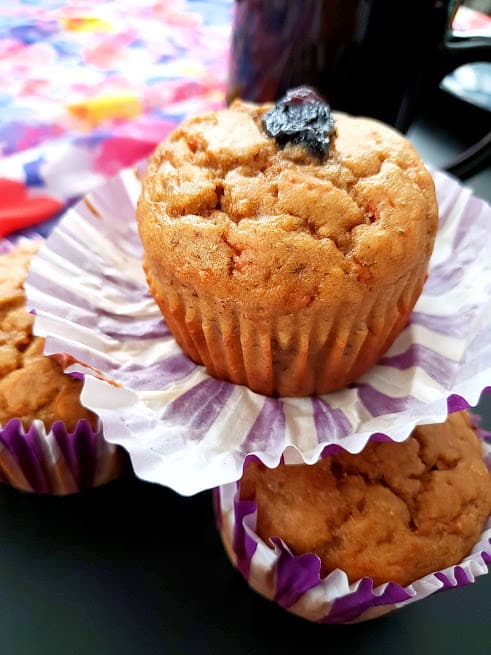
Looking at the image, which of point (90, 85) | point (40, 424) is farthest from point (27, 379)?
point (90, 85)

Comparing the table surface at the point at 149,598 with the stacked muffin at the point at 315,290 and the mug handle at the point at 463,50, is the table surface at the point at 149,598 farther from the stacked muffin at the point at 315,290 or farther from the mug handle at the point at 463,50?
the mug handle at the point at 463,50

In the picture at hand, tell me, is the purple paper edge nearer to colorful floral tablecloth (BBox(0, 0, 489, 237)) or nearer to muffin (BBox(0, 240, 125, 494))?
muffin (BBox(0, 240, 125, 494))

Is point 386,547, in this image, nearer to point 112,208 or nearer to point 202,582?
point 202,582

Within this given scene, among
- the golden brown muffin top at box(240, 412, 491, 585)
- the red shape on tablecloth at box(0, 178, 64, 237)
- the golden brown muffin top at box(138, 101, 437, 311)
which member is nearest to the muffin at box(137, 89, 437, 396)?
the golden brown muffin top at box(138, 101, 437, 311)

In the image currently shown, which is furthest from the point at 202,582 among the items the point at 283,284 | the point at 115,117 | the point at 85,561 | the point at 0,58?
the point at 0,58

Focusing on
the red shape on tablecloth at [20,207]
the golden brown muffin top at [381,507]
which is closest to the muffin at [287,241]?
the golden brown muffin top at [381,507]

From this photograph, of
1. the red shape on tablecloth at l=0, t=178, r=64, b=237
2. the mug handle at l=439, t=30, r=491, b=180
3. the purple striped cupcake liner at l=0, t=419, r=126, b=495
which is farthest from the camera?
the red shape on tablecloth at l=0, t=178, r=64, b=237

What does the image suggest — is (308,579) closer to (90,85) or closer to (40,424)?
(40,424)
